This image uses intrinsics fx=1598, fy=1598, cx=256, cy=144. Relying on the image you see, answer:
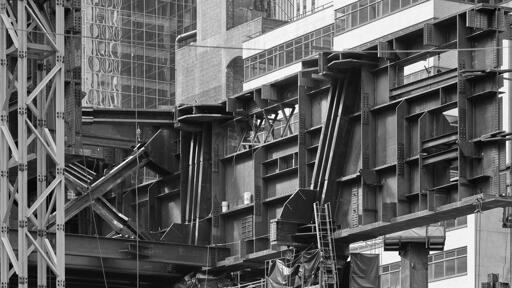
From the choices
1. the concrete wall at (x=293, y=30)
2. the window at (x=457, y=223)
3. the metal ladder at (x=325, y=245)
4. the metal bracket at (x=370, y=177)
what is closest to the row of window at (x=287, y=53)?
the concrete wall at (x=293, y=30)

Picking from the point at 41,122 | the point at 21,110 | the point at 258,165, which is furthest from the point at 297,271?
the point at 21,110

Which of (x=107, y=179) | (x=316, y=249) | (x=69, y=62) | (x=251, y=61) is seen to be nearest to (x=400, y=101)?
(x=316, y=249)

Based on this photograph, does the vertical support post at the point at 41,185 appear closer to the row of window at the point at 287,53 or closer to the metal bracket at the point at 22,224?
the metal bracket at the point at 22,224

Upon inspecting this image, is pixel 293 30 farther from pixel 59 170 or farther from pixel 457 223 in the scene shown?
pixel 59 170

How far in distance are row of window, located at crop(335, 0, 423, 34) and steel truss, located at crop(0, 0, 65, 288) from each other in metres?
46.8

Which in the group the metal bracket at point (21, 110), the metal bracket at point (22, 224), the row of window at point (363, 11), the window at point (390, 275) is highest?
the row of window at point (363, 11)

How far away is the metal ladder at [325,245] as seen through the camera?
143 feet

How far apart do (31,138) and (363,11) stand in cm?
5358

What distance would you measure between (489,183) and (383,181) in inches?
148

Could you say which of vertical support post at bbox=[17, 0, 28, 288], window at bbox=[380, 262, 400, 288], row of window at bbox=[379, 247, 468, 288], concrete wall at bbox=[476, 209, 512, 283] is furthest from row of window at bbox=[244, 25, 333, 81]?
vertical support post at bbox=[17, 0, 28, 288]

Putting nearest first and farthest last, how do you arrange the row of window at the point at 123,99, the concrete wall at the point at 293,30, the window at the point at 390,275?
the window at the point at 390,275
the concrete wall at the point at 293,30
the row of window at the point at 123,99

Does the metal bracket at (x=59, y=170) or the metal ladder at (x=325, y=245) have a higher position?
the metal bracket at (x=59, y=170)

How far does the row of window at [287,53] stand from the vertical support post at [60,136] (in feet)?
180

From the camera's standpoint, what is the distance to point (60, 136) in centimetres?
4125
